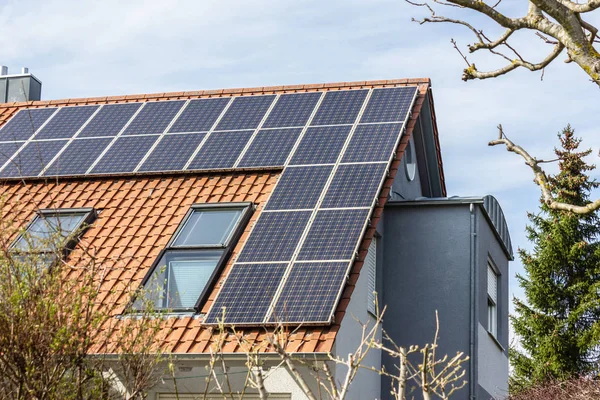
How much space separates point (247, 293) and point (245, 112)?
5.25 meters

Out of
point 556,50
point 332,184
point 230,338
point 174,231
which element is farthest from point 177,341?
point 556,50

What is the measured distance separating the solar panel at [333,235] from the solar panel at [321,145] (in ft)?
5.03

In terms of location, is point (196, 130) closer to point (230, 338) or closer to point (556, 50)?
point (230, 338)

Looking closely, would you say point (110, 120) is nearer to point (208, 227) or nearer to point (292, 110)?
point (292, 110)

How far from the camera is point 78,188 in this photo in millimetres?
14531

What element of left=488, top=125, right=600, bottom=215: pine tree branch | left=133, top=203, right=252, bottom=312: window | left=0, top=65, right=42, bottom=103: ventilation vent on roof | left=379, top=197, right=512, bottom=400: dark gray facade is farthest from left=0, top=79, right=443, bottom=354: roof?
left=0, top=65, right=42, bottom=103: ventilation vent on roof

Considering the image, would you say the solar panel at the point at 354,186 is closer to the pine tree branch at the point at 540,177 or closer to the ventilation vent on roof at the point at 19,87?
the pine tree branch at the point at 540,177

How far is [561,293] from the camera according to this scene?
3275 cm

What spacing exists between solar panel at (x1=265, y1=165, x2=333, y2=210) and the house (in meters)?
0.03

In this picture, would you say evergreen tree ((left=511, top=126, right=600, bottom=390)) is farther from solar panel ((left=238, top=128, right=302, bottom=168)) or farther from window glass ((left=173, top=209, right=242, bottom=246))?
window glass ((left=173, top=209, right=242, bottom=246))

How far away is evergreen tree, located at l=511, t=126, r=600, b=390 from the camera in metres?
31.7

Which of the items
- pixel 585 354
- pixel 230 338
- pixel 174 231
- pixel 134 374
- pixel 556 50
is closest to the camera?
pixel 556 50

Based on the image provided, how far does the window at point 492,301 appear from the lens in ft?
52.2

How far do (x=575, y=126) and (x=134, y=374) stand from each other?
1148 inches
